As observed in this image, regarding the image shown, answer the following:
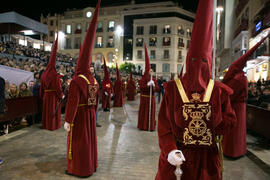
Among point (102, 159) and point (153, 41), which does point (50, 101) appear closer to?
point (102, 159)

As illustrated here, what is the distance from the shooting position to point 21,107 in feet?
22.8

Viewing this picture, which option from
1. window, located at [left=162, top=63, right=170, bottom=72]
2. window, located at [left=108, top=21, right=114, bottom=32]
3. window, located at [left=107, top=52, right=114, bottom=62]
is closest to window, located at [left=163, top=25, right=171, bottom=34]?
window, located at [left=162, top=63, right=170, bottom=72]

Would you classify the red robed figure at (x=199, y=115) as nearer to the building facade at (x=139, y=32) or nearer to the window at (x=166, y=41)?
the building facade at (x=139, y=32)

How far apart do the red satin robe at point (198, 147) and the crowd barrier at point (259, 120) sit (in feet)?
15.3

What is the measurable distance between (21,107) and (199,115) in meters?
6.79

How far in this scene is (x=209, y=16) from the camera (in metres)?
1.97

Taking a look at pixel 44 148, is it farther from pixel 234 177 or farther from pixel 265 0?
pixel 265 0

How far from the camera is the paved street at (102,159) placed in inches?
155

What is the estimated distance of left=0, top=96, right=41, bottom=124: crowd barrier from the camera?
6.39 meters

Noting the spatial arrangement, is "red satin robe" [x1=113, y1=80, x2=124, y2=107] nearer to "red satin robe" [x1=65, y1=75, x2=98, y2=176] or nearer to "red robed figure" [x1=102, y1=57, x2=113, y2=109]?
"red robed figure" [x1=102, y1=57, x2=113, y2=109]

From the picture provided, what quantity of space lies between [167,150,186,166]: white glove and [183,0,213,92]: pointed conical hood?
655 millimetres

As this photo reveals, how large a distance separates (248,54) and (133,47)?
4577 centimetres

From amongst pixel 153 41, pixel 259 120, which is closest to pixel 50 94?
pixel 259 120

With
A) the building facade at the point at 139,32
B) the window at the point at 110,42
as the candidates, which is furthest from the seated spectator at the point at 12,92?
the window at the point at 110,42
